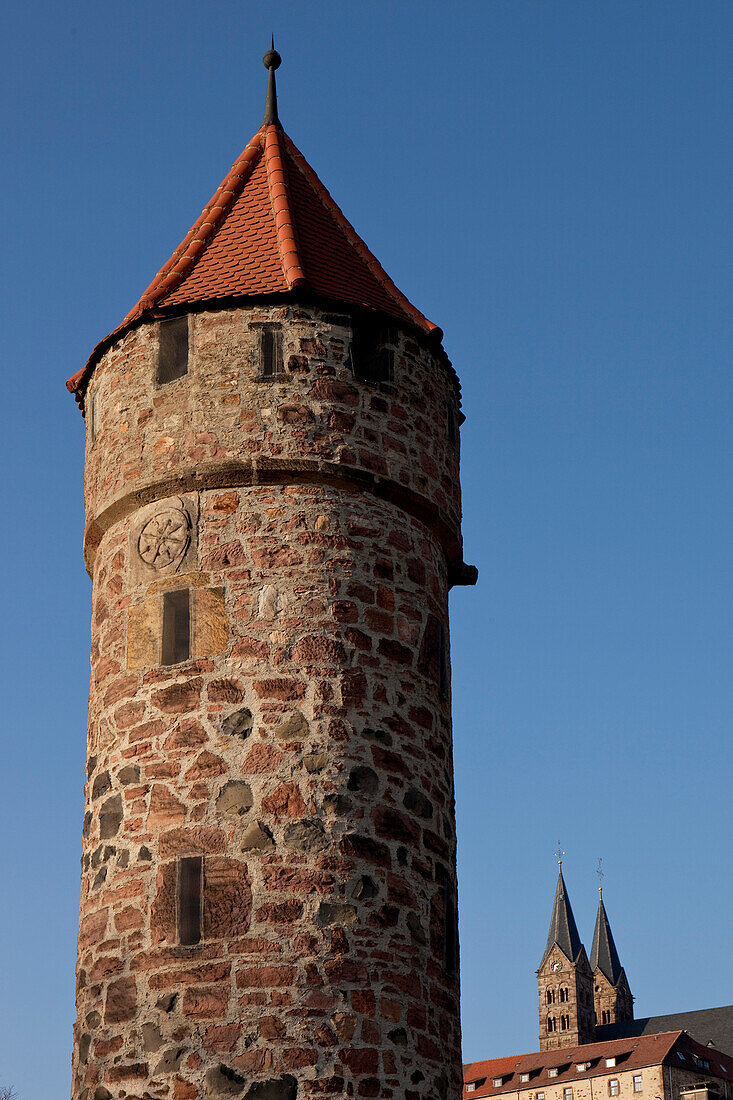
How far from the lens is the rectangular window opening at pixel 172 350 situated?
904cm

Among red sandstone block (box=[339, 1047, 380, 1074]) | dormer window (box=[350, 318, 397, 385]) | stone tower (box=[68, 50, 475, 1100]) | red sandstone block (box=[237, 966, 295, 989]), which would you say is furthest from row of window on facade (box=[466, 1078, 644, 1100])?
red sandstone block (box=[237, 966, 295, 989])

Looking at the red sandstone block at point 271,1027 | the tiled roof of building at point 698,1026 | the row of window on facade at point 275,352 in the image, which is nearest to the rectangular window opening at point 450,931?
the red sandstone block at point 271,1027

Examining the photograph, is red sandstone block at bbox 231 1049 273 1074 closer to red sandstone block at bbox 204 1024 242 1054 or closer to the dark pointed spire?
red sandstone block at bbox 204 1024 242 1054

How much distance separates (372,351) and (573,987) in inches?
3888

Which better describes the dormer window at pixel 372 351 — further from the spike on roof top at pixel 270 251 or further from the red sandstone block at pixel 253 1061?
the red sandstone block at pixel 253 1061

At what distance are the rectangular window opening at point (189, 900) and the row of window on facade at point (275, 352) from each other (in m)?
2.78

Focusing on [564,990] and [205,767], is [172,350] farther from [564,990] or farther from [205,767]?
[564,990]

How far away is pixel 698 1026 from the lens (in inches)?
3602

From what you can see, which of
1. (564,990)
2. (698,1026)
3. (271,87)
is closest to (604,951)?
(564,990)

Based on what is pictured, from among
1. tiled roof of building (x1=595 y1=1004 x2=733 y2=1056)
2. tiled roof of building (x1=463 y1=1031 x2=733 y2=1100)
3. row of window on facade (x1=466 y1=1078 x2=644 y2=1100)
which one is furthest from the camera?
tiled roof of building (x1=595 y1=1004 x2=733 y2=1056)

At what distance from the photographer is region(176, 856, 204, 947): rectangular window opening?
7.67m

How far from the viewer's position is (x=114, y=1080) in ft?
25.1

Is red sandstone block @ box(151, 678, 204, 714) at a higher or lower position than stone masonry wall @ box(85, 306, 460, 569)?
lower

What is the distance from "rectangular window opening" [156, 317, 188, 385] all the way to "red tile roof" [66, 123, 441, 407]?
0.35ft
